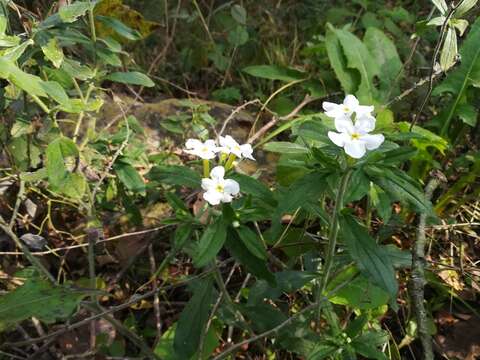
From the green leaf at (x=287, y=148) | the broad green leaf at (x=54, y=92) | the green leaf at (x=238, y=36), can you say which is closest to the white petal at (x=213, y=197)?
the green leaf at (x=287, y=148)

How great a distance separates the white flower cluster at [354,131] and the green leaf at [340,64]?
62.5 inches

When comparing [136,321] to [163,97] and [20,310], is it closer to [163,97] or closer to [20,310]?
[20,310]

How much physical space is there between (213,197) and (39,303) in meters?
0.68

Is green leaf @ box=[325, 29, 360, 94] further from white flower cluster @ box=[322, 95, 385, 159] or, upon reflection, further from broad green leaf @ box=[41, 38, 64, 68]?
broad green leaf @ box=[41, 38, 64, 68]

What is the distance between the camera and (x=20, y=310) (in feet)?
5.36

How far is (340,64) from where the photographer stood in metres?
3.09

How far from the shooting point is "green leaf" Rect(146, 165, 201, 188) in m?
1.64

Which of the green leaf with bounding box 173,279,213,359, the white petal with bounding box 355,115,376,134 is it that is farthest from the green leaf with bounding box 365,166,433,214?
the green leaf with bounding box 173,279,213,359

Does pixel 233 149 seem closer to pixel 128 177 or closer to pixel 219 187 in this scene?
pixel 219 187

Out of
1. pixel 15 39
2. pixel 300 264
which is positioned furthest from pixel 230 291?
pixel 15 39

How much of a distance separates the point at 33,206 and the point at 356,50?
196cm

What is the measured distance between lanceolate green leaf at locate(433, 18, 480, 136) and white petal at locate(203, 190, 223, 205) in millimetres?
1748

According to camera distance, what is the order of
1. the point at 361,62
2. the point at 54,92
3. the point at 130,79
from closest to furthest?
Result: the point at 54,92
the point at 130,79
the point at 361,62

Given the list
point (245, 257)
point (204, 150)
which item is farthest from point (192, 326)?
point (204, 150)
